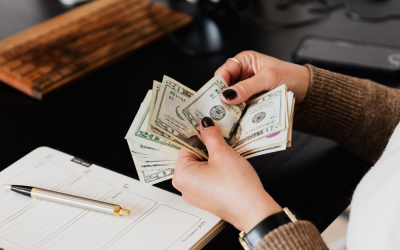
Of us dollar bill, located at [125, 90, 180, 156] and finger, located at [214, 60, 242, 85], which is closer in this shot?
us dollar bill, located at [125, 90, 180, 156]

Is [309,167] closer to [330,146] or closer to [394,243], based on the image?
[330,146]

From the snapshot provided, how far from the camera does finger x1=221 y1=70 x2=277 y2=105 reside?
0.66 m

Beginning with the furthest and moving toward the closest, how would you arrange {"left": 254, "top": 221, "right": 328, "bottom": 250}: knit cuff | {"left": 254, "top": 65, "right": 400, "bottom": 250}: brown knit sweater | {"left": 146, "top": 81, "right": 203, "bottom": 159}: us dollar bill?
1. {"left": 254, "top": 65, "right": 400, "bottom": 250}: brown knit sweater
2. {"left": 146, "top": 81, "right": 203, "bottom": 159}: us dollar bill
3. {"left": 254, "top": 221, "right": 328, "bottom": 250}: knit cuff

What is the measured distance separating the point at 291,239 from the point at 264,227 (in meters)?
0.04

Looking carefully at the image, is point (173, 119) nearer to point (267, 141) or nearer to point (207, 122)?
point (207, 122)

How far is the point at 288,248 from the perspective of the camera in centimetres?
47

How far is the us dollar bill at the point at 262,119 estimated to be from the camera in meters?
0.62

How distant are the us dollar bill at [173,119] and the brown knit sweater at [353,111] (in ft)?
0.90

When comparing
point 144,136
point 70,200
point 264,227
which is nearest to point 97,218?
point 70,200

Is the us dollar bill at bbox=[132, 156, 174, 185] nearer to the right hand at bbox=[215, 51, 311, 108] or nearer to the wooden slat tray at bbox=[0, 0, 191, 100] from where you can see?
the right hand at bbox=[215, 51, 311, 108]

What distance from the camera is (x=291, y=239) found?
47cm

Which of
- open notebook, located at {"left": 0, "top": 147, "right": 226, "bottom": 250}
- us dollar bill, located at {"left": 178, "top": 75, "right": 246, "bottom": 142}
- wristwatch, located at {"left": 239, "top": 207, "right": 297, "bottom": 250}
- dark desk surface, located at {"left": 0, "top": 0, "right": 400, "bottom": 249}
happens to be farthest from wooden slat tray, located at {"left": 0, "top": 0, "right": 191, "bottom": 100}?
wristwatch, located at {"left": 239, "top": 207, "right": 297, "bottom": 250}

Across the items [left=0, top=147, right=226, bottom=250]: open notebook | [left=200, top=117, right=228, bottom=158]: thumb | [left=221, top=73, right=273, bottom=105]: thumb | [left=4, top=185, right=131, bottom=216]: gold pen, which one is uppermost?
[left=221, top=73, right=273, bottom=105]: thumb

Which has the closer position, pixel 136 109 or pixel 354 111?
pixel 354 111
